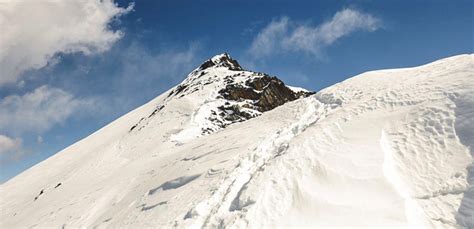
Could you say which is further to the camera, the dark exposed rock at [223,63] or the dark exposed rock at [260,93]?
the dark exposed rock at [223,63]

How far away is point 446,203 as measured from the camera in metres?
9.91

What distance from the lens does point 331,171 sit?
37.6 feet

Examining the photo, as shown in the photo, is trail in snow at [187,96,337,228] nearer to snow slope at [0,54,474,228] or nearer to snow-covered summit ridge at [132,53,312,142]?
snow slope at [0,54,474,228]

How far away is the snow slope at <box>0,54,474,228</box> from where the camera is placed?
1016cm

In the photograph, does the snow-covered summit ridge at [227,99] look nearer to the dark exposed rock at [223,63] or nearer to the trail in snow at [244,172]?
the dark exposed rock at [223,63]

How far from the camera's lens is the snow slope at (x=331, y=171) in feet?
33.3

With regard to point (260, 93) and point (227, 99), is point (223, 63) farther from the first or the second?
point (227, 99)

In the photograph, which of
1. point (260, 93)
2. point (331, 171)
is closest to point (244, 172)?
point (331, 171)

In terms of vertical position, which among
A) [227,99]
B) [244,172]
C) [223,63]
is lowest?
[244,172]

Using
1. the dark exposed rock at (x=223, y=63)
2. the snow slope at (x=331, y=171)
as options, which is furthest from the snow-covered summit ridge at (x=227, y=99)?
the snow slope at (x=331, y=171)

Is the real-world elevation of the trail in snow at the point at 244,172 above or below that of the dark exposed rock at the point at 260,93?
below

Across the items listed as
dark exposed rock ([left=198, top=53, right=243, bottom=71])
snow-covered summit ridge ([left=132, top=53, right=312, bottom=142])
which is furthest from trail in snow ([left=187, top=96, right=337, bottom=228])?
dark exposed rock ([left=198, top=53, right=243, bottom=71])

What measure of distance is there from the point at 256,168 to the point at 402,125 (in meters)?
4.99

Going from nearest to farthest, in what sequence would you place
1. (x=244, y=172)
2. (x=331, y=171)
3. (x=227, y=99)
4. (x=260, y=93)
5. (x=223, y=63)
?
1. (x=331, y=171)
2. (x=244, y=172)
3. (x=227, y=99)
4. (x=260, y=93)
5. (x=223, y=63)
